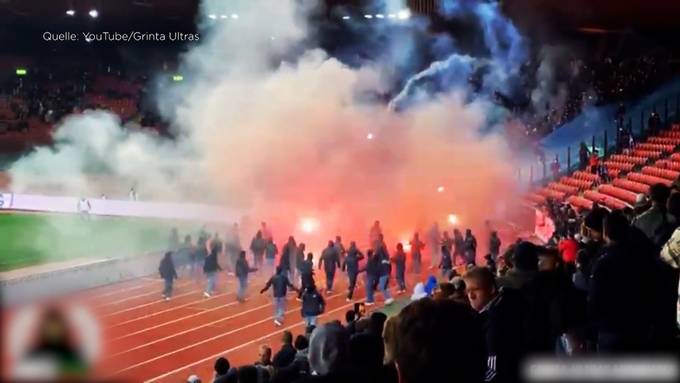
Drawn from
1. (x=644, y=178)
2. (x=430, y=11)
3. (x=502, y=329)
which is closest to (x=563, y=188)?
(x=644, y=178)

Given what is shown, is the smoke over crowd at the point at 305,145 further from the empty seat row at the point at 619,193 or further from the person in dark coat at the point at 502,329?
the person in dark coat at the point at 502,329

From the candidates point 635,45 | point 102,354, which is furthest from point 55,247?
point 102,354

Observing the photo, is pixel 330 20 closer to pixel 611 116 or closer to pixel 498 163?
pixel 498 163

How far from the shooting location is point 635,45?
23.7m

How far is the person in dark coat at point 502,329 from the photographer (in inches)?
126

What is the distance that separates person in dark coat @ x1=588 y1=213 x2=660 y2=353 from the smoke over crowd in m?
18.6

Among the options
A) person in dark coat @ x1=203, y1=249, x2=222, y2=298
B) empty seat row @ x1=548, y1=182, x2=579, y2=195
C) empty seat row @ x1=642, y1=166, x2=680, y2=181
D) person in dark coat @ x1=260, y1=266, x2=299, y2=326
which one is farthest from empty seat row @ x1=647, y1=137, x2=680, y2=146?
person in dark coat @ x1=203, y1=249, x2=222, y2=298

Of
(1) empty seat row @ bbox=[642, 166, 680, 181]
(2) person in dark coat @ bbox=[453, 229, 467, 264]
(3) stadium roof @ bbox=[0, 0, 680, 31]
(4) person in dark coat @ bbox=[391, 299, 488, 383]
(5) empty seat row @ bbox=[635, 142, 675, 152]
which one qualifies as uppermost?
(3) stadium roof @ bbox=[0, 0, 680, 31]

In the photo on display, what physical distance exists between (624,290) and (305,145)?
20.4 metres

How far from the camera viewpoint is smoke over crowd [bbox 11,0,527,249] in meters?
23.9

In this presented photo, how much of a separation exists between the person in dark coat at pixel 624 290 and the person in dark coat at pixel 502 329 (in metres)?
0.77

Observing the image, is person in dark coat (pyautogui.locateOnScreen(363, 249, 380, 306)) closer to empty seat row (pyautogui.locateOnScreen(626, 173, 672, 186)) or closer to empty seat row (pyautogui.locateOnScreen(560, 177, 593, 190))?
empty seat row (pyautogui.locateOnScreen(626, 173, 672, 186))

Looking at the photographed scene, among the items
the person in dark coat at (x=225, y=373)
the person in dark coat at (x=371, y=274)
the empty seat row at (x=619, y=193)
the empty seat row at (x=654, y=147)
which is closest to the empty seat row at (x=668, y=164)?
the empty seat row at (x=654, y=147)

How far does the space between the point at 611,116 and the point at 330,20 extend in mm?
9002
